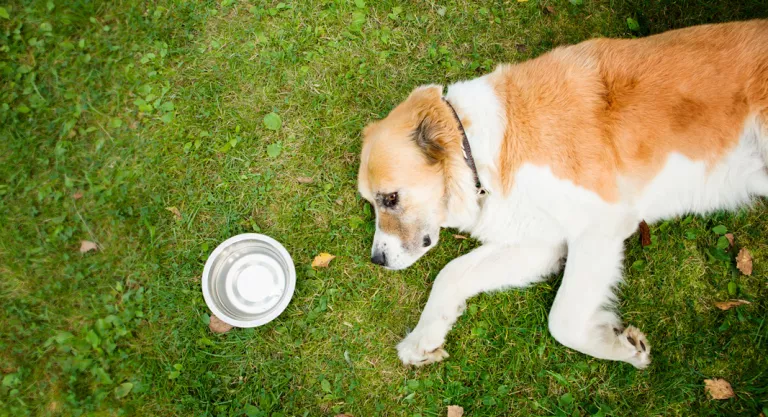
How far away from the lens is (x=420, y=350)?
11.1 feet

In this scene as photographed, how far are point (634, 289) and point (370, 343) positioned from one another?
205 cm

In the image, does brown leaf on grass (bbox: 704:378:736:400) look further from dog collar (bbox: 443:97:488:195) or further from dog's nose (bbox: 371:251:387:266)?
dog's nose (bbox: 371:251:387:266)

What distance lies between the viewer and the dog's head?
117 inches

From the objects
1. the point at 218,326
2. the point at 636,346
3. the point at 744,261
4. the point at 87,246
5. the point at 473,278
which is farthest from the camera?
the point at 87,246

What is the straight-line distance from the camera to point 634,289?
3535mm

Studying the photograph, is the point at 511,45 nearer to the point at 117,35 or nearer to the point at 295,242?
the point at 295,242

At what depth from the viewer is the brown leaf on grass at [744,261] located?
3482 millimetres

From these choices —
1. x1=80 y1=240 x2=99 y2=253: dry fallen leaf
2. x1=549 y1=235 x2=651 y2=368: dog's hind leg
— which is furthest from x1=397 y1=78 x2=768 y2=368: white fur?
x1=80 y1=240 x2=99 y2=253: dry fallen leaf

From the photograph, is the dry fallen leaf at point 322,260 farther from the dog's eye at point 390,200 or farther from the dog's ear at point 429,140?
the dog's ear at point 429,140

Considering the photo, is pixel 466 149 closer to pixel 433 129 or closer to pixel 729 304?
pixel 433 129

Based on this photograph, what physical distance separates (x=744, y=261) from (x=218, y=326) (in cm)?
405

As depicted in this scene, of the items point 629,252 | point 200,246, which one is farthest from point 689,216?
point 200,246

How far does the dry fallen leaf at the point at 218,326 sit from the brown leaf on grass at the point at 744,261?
3.91 m

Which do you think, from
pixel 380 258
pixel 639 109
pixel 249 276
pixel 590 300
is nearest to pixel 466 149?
pixel 380 258
